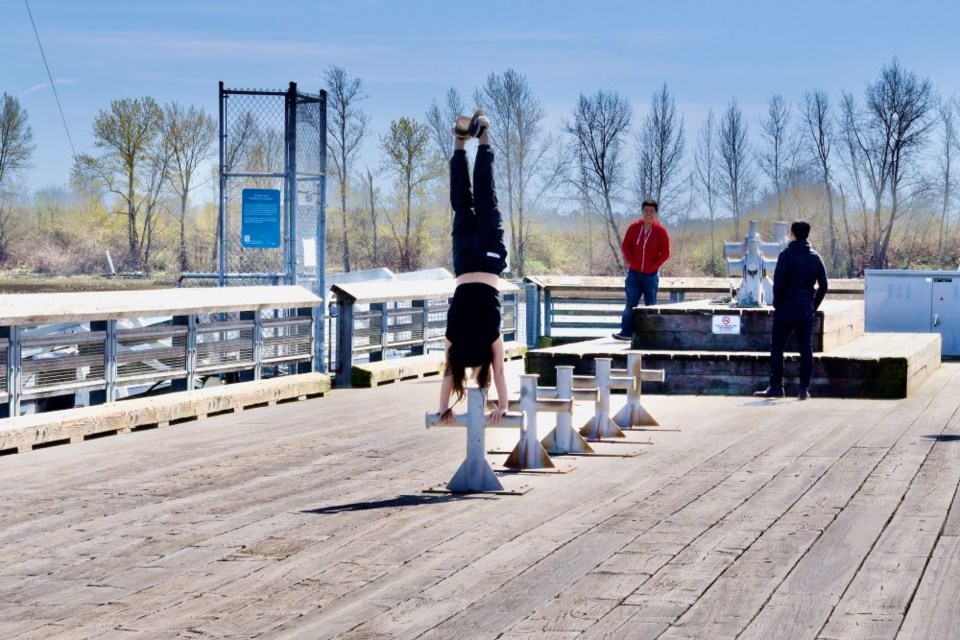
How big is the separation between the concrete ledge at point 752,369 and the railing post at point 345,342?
2357 millimetres

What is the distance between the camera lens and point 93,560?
23.8ft

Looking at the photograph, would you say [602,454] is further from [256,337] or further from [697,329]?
[697,329]

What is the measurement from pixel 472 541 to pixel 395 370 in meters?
11.1

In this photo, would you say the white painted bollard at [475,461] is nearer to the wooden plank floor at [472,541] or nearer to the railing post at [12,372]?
the wooden plank floor at [472,541]

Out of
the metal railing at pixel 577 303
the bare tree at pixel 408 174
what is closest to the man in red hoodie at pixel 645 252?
the metal railing at pixel 577 303

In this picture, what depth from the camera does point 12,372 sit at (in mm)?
Answer: 12047

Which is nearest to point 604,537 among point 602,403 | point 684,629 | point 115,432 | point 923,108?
point 684,629

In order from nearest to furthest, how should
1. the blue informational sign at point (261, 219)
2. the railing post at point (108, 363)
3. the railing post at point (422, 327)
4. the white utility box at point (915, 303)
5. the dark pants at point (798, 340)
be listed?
1. the railing post at point (108, 363)
2. the dark pants at point (798, 340)
3. the blue informational sign at point (261, 219)
4. the railing post at point (422, 327)
5. the white utility box at point (915, 303)

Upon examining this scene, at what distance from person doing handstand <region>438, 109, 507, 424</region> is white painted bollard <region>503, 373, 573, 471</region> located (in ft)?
0.70

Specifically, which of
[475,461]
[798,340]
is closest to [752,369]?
[798,340]

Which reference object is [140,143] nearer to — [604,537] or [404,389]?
[404,389]

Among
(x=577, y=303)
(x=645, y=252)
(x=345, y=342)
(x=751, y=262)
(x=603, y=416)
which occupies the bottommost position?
(x=603, y=416)

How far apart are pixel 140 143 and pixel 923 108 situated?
41.7 m

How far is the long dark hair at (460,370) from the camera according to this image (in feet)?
32.3
